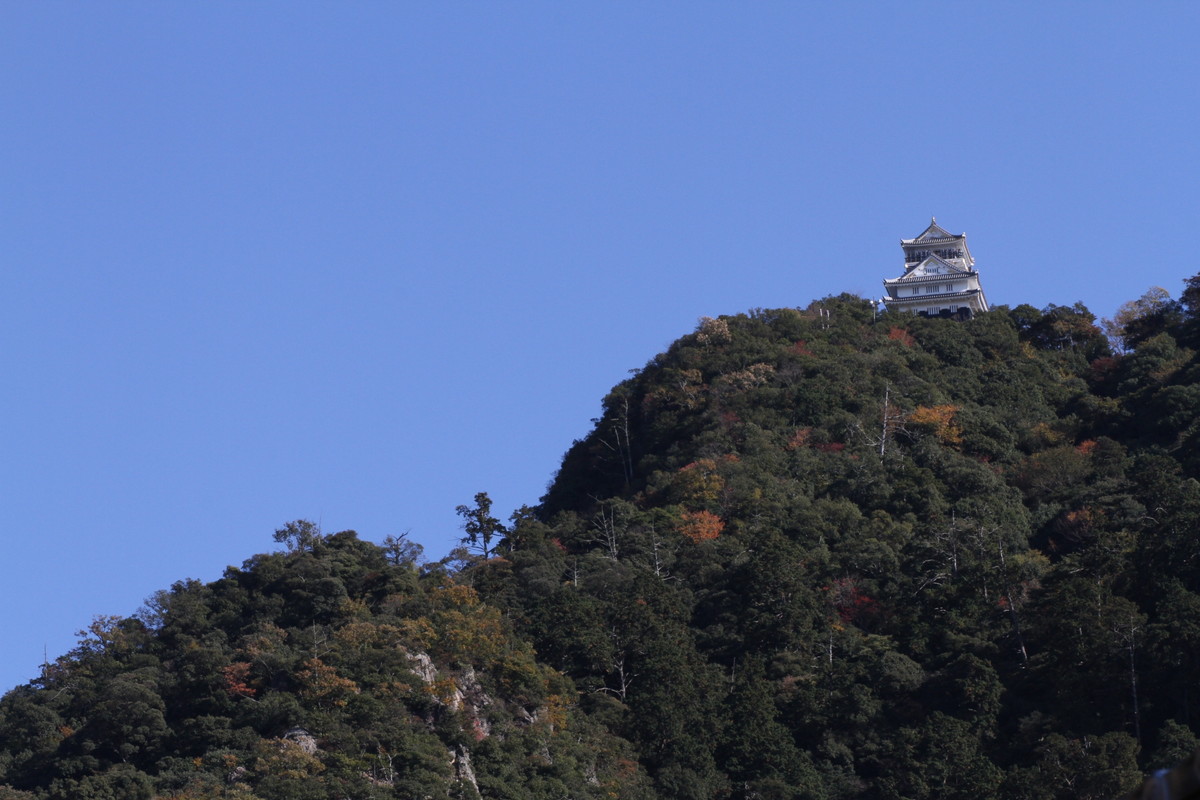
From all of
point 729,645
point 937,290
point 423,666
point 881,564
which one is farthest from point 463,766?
point 937,290

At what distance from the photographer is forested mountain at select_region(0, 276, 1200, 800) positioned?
3675cm

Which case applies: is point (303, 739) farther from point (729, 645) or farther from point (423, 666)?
point (729, 645)

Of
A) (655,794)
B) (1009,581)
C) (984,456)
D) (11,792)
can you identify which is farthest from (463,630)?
(984,456)

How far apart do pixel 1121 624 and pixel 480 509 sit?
22384mm

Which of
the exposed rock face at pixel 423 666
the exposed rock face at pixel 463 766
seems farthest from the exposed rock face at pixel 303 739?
the exposed rock face at pixel 423 666

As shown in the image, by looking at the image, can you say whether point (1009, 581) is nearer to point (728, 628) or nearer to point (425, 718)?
point (728, 628)

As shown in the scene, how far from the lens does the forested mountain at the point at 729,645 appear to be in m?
36.8

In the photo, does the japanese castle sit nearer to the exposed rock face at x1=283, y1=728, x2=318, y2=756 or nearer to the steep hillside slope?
the steep hillside slope

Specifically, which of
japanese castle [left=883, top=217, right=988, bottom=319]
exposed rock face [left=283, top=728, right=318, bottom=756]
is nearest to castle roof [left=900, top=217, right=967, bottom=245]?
japanese castle [left=883, top=217, right=988, bottom=319]

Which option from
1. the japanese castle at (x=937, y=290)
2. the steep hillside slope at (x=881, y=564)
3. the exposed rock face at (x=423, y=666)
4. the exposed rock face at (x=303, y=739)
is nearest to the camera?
the exposed rock face at (x=303, y=739)

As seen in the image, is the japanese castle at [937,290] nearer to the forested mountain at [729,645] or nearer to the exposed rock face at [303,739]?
the forested mountain at [729,645]

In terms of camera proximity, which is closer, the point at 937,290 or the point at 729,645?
the point at 729,645

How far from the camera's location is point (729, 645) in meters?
→ 44.0

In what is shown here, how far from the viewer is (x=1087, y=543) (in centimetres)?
4666
